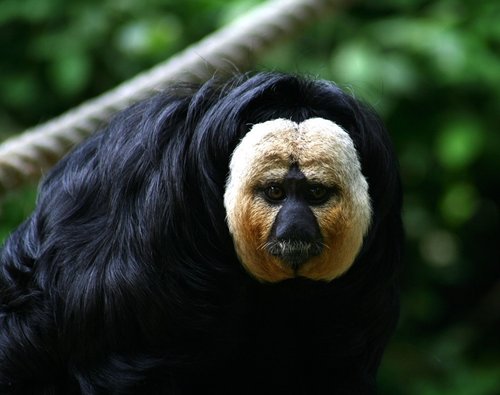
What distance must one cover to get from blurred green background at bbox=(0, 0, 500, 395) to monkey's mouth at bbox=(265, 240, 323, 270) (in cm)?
164

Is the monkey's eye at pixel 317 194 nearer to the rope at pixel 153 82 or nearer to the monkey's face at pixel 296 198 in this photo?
the monkey's face at pixel 296 198

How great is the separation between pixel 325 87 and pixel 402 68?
1.77 meters

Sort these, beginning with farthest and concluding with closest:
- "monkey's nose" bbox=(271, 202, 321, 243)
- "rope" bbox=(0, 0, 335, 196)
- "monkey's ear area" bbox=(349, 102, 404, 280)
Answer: "rope" bbox=(0, 0, 335, 196) → "monkey's ear area" bbox=(349, 102, 404, 280) → "monkey's nose" bbox=(271, 202, 321, 243)

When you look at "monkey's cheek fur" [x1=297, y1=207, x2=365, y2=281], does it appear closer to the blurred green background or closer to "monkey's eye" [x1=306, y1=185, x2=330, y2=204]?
"monkey's eye" [x1=306, y1=185, x2=330, y2=204]

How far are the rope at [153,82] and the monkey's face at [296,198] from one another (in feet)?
2.16

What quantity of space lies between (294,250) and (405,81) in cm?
200

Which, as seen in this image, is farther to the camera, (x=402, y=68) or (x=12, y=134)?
(x=12, y=134)

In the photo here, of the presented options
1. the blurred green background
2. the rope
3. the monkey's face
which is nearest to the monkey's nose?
the monkey's face

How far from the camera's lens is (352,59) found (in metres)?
4.27

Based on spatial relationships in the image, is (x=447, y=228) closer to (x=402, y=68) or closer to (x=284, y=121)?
(x=402, y=68)

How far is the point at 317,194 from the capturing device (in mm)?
2600

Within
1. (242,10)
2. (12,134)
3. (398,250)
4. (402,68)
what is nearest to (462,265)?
(402,68)

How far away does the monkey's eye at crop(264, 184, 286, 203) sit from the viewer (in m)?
2.61

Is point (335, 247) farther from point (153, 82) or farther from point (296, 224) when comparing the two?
point (153, 82)
